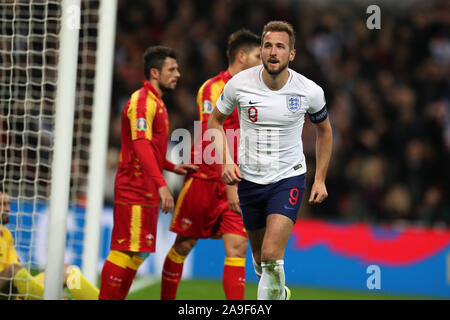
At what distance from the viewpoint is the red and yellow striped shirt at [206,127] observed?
19.0 feet

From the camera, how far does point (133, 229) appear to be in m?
5.56

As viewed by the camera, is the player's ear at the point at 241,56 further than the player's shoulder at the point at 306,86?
Yes

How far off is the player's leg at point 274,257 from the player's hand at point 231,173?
1.13 feet

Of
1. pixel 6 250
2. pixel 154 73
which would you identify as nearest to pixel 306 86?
pixel 154 73

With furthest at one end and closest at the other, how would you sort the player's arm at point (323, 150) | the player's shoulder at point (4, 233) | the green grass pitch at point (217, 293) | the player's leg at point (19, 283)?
1. the green grass pitch at point (217, 293)
2. the player's shoulder at point (4, 233)
3. the player's leg at point (19, 283)
4. the player's arm at point (323, 150)

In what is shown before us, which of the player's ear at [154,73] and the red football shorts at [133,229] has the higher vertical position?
the player's ear at [154,73]

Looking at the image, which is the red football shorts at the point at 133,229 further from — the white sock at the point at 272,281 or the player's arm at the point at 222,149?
the white sock at the point at 272,281

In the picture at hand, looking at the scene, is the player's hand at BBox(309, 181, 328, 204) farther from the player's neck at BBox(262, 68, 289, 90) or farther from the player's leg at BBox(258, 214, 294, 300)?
the player's neck at BBox(262, 68, 289, 90)

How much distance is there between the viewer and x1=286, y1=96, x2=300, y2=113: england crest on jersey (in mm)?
4855

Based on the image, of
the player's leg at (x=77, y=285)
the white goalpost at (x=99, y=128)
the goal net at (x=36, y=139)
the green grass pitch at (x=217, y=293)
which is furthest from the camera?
the green grass pitch at (x=217, y=293)

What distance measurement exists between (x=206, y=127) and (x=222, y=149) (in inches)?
34.1

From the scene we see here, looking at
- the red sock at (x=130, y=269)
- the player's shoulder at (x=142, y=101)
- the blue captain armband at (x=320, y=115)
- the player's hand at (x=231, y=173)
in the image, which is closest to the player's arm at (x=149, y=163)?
the player's shoulder at (x=142, y=101)
